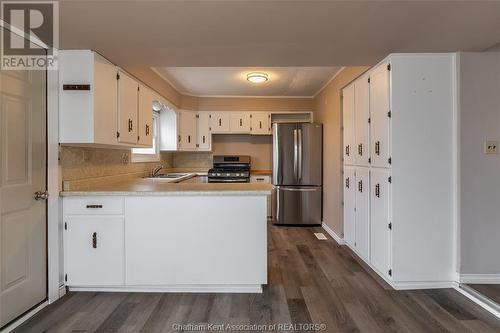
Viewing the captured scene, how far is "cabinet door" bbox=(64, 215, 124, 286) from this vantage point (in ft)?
8.04

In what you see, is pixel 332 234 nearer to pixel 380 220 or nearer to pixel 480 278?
pixel 380 220

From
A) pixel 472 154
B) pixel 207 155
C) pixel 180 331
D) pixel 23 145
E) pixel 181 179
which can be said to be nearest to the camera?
pixel 180 331

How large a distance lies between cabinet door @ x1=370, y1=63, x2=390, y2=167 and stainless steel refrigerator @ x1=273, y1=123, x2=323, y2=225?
6.32 ft

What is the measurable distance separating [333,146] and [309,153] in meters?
0.61

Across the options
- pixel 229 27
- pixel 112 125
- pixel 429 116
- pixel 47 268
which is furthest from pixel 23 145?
pixel 429 116

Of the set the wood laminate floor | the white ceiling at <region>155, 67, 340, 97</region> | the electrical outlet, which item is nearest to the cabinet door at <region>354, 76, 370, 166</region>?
the white ceiling at <region>155, 67, 340, 97</region>

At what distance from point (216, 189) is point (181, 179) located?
1669mm

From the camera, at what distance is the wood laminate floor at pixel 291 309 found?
6.63ft

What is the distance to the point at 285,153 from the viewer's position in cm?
494

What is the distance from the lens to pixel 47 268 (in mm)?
2338

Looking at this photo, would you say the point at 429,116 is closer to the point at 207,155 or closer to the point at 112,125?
the point at 112,125

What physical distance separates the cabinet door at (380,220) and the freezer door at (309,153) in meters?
1.92

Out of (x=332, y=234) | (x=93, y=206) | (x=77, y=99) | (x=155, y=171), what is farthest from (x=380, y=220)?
(x=155, y=171)

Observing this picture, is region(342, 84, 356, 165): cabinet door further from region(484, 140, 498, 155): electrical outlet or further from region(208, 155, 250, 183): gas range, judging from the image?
region(208, 155, 250, 183): gas range
